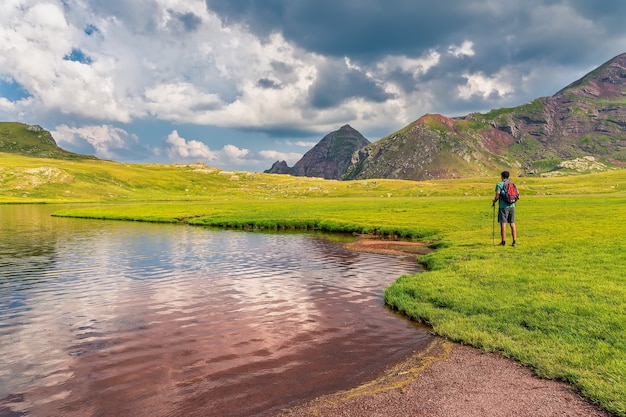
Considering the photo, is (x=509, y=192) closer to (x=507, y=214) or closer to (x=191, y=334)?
(x=507, y=214)

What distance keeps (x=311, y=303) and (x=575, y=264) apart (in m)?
15.2

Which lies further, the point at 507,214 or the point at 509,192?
A: the point at 507,214

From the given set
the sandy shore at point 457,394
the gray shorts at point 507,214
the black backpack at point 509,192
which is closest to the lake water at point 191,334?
the sandy shore at point 457,394

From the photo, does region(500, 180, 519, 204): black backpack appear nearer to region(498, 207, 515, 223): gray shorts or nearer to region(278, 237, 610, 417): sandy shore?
region(498, 207, 515, 223): gray shorts

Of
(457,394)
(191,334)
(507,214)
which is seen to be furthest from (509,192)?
(191,334)

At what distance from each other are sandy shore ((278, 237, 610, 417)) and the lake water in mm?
879

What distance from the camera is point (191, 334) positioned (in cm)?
1554

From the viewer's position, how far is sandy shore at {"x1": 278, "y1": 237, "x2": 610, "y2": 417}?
Result: 9.04 metres

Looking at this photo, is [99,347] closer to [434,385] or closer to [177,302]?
[177,302]

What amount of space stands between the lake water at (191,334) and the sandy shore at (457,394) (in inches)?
34.6

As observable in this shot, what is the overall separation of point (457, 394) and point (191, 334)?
10439mm

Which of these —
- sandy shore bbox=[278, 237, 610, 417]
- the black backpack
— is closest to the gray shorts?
the black backpack

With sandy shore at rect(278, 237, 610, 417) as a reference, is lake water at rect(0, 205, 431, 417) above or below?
below

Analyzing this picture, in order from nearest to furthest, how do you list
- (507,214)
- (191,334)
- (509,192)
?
Answer: (191,334) < (509,192) < (507,214)
